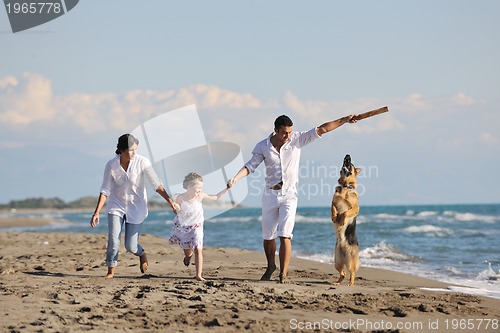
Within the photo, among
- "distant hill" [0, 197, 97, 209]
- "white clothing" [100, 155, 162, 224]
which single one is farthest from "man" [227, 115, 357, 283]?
"distant hill" [0, 197, 97, 209]

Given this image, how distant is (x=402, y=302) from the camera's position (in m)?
7.04

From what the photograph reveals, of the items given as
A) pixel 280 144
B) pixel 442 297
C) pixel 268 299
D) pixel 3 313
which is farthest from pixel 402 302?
pixel 3 313

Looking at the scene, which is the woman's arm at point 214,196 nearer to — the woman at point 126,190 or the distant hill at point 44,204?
the woman at point 126,190

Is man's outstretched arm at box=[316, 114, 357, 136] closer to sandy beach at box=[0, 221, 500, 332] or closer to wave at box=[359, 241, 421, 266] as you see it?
sandy beach at box=[0, 221, 500, 332]

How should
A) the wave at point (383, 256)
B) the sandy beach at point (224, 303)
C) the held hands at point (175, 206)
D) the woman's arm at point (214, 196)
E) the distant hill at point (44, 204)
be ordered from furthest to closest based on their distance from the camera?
the distant hill at point (44, 204), the wave at point (383, 256), the held hands at point (175, 206), the woman's arm at point (214, 196), the sandy beach at point (224, 303)

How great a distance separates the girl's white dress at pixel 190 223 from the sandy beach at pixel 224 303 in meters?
0.53

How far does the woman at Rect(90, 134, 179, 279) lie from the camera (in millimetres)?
8695

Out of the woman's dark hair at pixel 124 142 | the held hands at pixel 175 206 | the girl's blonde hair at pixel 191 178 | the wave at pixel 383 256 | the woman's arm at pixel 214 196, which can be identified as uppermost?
the woman's dark hair at pixel 124 142

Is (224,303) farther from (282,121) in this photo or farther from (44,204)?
(44,204)

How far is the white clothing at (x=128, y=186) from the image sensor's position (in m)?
8.71

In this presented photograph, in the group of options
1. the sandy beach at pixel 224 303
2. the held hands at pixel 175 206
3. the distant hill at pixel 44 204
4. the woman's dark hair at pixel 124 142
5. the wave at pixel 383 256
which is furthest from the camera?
the distant hill at pixel 44 204

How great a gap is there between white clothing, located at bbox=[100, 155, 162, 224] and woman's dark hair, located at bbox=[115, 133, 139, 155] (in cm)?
14

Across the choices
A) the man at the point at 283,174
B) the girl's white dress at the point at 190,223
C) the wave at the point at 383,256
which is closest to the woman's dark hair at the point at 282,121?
the man at the point at 283,174

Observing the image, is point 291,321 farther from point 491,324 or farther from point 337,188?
point 337,188
